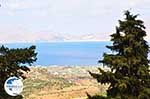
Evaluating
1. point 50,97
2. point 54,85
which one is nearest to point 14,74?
point 50,97

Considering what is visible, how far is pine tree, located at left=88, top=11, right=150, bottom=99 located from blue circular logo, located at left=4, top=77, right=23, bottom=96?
6.68ft

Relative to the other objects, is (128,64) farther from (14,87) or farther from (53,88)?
(53,88)

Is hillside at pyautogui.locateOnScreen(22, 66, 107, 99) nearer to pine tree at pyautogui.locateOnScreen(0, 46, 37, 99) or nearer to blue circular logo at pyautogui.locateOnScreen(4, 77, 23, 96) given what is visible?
pine tree at pyautogui.locateOnScreen(0, 46, 37, 99)

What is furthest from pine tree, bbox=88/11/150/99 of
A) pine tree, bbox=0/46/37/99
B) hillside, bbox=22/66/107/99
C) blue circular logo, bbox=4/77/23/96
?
hillside, bbox=22/66/107/99

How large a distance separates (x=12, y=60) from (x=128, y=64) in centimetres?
437

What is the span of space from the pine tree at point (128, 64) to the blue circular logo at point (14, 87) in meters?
2.04

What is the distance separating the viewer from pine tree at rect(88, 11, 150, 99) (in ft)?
47.4

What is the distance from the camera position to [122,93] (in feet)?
48.4

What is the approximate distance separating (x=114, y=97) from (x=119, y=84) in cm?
48

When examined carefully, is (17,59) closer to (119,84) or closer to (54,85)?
(119,84)

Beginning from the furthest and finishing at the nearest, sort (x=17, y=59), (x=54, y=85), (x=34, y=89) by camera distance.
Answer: (x=54, y=85) < (x=34, y=89) < (x=17, y=59)

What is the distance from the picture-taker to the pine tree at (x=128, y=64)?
14445mm

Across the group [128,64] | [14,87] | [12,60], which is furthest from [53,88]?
[128,64]

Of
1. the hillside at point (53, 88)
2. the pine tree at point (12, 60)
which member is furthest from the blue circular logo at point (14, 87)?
the hillside at point (53, 88)
